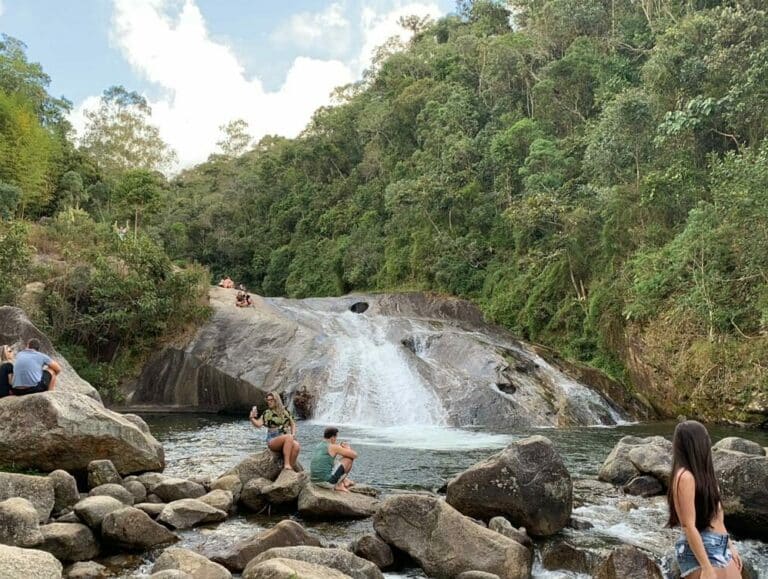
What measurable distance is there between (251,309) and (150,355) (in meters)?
4.10

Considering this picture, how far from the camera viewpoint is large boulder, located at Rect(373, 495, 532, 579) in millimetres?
7051

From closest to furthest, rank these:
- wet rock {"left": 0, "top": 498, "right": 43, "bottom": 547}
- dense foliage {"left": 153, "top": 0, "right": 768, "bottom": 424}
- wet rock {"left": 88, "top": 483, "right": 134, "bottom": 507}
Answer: wet rock {"left": 0, "top": 498, "right": 43, "bottom": 547} → wet rock {"left": 88, "top": 483, "right": 134, "bottom": 507} → dense foliage {"left": 153, "top": 0, "right": 768, "bottom": 424}

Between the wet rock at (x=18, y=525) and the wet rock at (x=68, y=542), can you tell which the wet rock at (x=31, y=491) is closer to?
the wet rock at (x=68, y=542)

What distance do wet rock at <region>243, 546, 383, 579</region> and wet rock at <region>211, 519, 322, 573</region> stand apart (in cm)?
53

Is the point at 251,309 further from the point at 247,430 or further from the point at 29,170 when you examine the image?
the point at 29,170

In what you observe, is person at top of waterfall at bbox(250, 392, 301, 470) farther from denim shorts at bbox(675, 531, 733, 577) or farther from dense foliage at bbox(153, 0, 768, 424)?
dense foliage at bbox(153, 0, 768, 424)

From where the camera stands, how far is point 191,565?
663 centimetres

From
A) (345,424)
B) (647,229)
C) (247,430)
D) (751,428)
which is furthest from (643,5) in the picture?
(247,430)

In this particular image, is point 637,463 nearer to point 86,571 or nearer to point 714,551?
point 714,551

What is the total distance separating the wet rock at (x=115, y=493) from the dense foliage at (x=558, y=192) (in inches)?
591

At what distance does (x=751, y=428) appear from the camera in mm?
16766

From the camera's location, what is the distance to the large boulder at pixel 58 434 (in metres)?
9.89

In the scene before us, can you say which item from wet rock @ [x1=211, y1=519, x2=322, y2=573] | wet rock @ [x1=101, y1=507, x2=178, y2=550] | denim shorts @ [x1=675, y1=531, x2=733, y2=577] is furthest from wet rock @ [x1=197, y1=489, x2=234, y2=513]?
denim shorts @ [x1=675, y1=531, x2=733, y2=577]

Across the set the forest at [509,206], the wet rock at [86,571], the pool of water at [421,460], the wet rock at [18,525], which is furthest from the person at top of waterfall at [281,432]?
the forest at [509,206]
